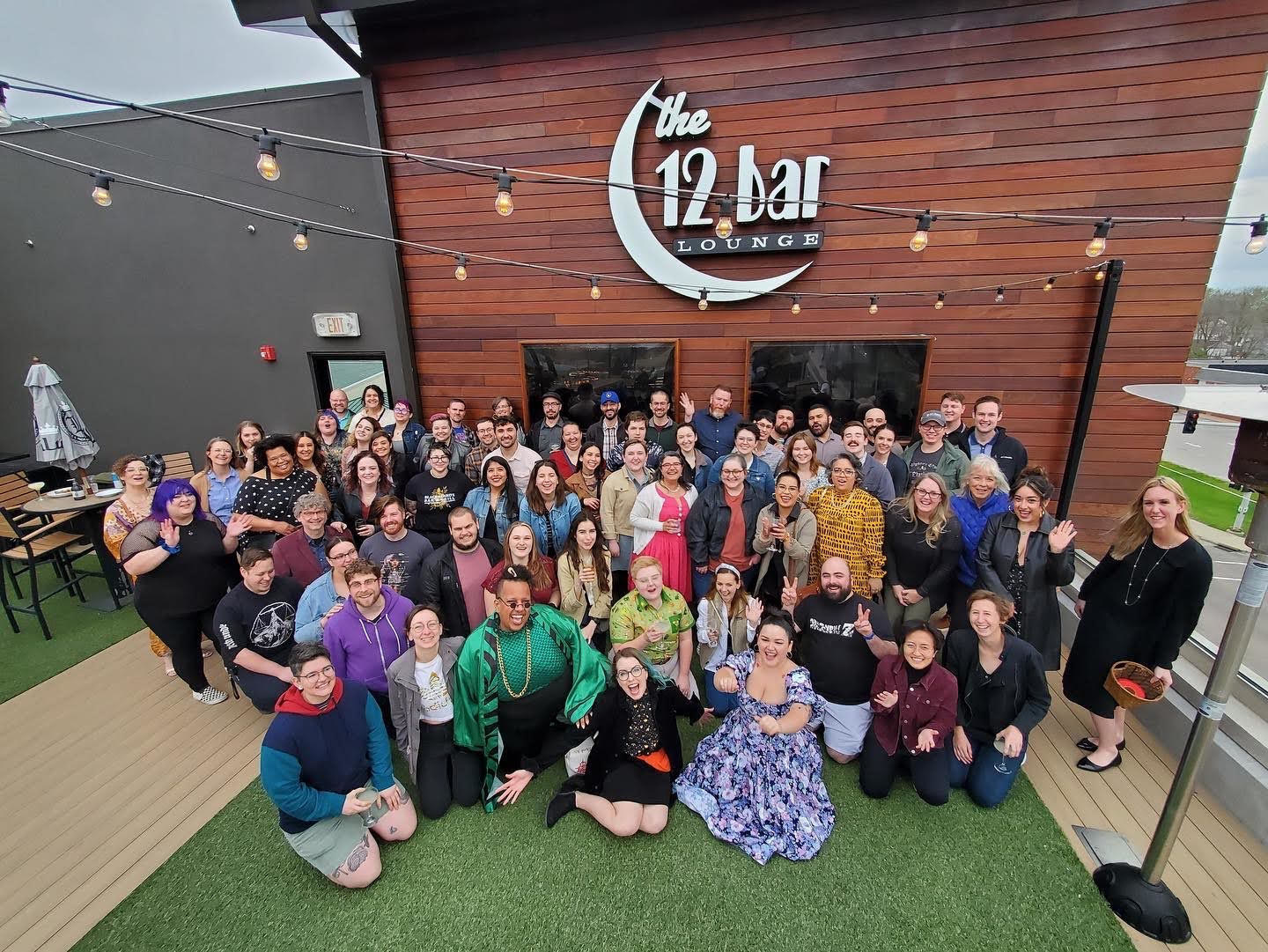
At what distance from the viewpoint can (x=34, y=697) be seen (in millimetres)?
3688

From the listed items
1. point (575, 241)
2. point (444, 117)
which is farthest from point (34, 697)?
point (444, 117)

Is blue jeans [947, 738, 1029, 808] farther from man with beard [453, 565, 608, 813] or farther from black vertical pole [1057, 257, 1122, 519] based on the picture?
black vertical pole [1057, 257, 1122, 519]

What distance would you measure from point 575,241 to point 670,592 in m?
4.14

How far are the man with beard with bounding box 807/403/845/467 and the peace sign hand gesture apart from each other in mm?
1485

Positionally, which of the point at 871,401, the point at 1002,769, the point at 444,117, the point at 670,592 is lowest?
the point at 1002,769

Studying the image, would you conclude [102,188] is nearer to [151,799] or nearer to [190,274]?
[151,799]

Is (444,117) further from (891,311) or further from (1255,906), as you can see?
(1255,906)

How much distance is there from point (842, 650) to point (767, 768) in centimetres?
75

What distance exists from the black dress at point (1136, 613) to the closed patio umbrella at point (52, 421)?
8782mm

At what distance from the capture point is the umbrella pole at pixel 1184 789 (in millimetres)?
1842

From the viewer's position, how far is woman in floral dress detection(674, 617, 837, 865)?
2520 millimetres

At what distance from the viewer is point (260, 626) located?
3.02 metres

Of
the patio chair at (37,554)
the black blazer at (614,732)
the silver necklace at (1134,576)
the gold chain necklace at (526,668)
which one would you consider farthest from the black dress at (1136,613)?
the patio chair at (37,554)

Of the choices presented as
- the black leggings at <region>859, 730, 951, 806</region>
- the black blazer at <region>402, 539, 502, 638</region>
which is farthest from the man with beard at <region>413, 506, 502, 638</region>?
the black leggings at <region>859, 730, 951, 806</region>
